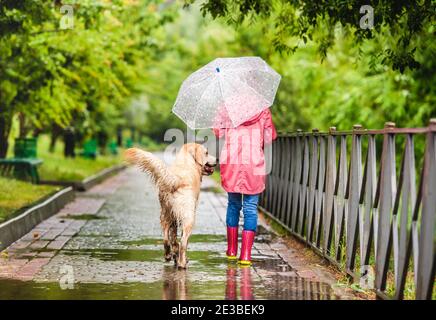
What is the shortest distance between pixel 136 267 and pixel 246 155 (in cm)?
167

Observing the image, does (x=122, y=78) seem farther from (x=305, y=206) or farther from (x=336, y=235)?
(x=336, y=235)

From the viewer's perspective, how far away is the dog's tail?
28.9 ft

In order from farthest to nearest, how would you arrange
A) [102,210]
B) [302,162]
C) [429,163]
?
[102,210], [302,162], [429,163]

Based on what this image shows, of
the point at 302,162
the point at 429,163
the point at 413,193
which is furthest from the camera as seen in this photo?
the point at 302,162

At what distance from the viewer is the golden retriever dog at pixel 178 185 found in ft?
29.1

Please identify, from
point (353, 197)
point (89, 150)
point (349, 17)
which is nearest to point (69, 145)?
point (89, 150)

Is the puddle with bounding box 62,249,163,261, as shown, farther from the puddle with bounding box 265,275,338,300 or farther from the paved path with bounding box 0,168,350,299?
the puddle with bounding box 265,275,338,300

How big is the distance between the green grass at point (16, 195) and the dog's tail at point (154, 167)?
297 cm

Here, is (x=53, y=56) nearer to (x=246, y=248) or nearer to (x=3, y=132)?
(x=3, y=132)

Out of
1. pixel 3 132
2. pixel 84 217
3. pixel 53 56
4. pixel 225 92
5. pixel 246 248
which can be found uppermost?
pixel 53 56

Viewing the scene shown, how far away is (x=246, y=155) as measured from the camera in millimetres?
9320

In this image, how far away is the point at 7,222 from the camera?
10.9m
